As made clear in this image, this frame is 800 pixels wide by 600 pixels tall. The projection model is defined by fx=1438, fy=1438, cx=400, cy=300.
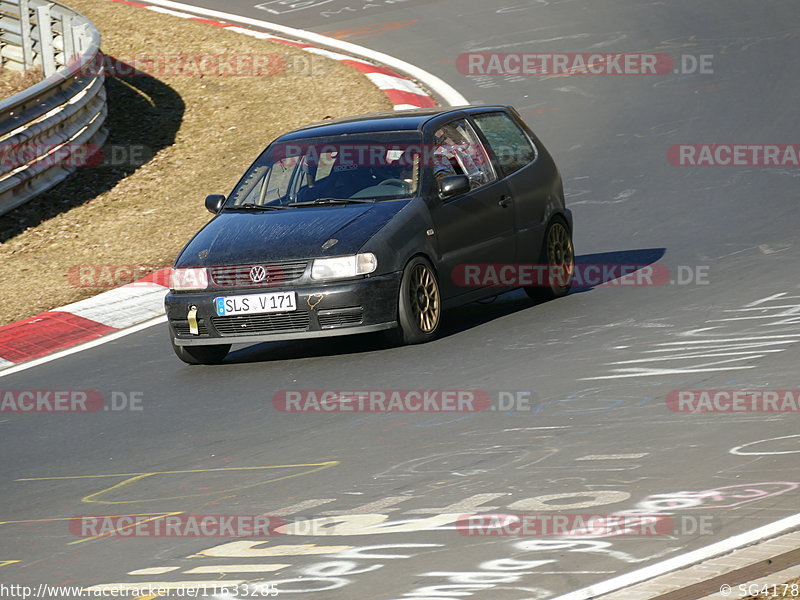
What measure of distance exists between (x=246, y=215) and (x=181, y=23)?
1454cm

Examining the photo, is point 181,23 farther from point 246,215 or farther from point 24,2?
point 246,215

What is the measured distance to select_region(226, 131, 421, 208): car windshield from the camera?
10062mm

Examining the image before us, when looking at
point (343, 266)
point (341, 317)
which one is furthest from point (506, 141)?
point (341, 317)

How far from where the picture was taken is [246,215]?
10078 mm

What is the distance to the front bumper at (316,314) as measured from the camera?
9.24m

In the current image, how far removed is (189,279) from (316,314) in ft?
3.23

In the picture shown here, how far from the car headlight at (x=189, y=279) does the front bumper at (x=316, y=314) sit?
3.9 inches

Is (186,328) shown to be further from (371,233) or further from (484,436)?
(484,436)

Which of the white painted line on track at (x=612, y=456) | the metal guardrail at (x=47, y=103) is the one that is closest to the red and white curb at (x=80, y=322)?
the metal guardrail at (x=47, y=103)

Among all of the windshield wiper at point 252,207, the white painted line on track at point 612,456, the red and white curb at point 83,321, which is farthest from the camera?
the red and white curb at point 83,321

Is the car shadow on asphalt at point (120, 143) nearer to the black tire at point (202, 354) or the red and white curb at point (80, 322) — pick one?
the red and white curb at point (80, 322)

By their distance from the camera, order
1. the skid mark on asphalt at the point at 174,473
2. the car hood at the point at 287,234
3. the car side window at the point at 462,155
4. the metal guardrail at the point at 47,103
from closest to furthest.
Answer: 1. the skid mark on asphalt at the point at 174,473
2. the car hood at the point at 287,234
3. the car side window at the point at 462,155
4. the metal guardrail at the point at 47,103

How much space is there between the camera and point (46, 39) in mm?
20297

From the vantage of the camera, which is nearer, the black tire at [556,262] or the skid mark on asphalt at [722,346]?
the skid mark on asphalt at [722,346]
